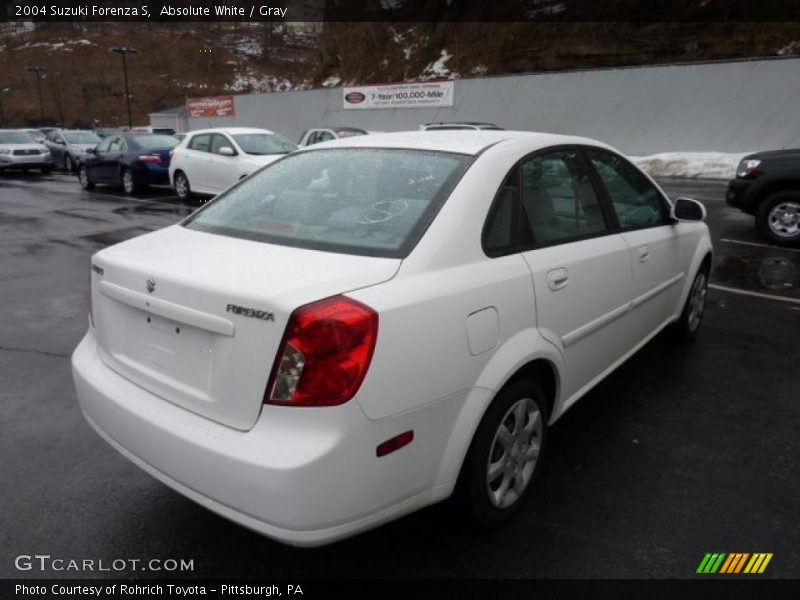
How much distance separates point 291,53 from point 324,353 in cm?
11776

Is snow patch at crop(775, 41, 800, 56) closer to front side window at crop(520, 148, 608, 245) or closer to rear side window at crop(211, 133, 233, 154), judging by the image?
rear side window at crop(211, 133, 233, 154)

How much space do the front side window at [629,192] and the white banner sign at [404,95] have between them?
21.9 m

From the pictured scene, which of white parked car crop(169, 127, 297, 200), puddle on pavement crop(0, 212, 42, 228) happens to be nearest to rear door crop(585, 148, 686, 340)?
white parked car crop(169, 127, 297, 200)

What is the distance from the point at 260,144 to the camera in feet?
40.7

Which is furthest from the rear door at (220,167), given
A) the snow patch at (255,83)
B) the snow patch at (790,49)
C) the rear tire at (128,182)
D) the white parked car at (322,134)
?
the snow patch at (255,83)

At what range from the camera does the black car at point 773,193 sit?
314 inches

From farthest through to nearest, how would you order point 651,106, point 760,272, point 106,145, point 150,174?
point 651,106 → point 106,145 → point 150,174 → point 760,272

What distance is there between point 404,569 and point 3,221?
37.2ft

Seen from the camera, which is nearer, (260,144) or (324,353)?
(324,353)

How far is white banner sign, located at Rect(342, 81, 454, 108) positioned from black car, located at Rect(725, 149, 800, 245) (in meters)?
17.6

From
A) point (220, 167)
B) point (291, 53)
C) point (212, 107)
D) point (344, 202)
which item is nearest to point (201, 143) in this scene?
point (220, 167)

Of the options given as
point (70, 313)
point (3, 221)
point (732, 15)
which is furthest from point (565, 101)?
point (70, 313)

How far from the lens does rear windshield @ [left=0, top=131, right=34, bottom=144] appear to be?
73.4ft

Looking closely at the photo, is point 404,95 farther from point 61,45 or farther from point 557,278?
point 61,45
